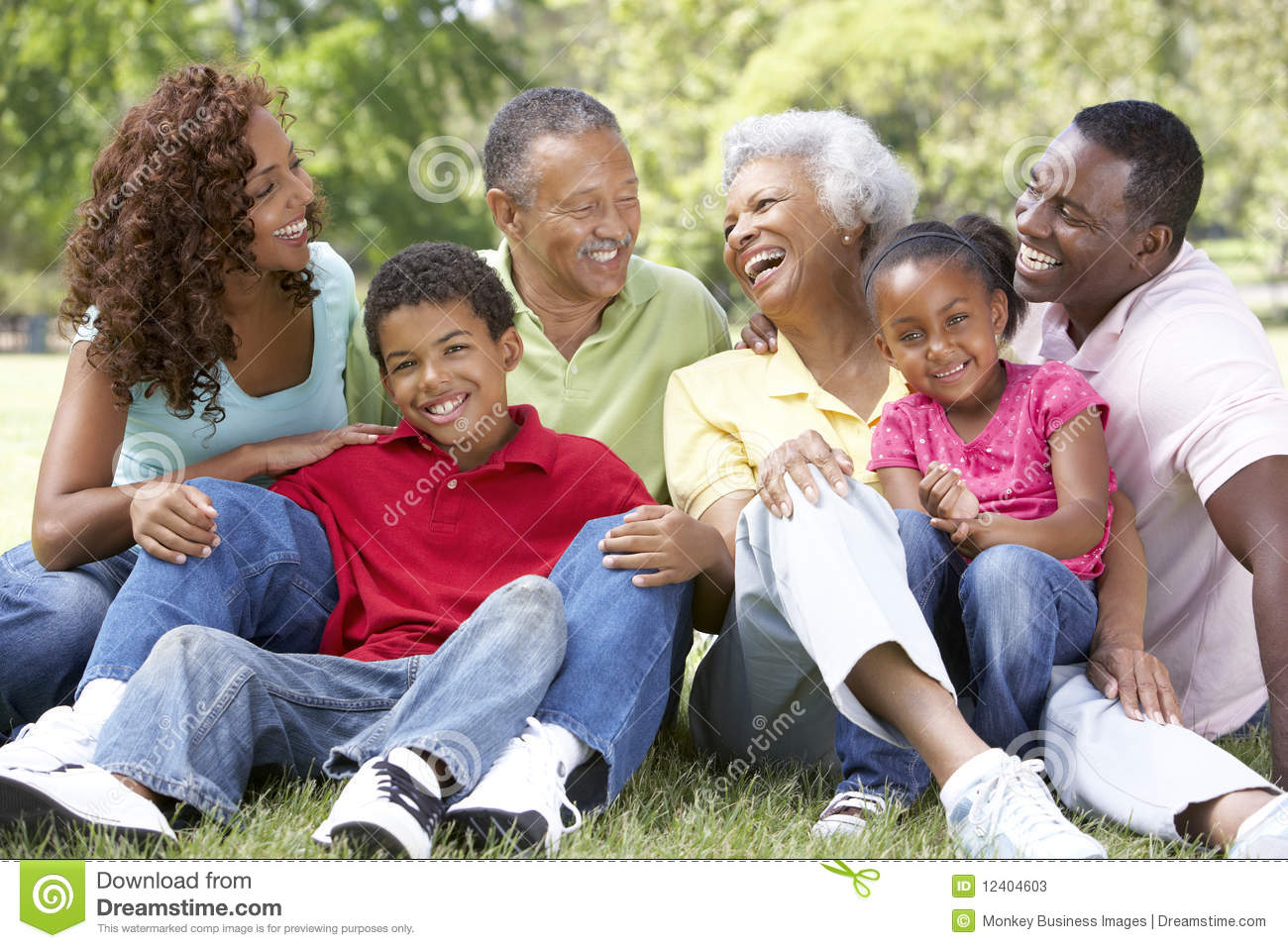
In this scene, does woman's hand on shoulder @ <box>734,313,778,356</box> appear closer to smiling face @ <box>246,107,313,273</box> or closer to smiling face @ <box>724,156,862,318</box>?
smiling face @ <box>724,156,862,318</box>

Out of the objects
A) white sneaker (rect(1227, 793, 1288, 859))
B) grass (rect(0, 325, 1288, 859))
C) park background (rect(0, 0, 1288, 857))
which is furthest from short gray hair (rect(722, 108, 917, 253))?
park background (rect(0, 0, 1288, 857))

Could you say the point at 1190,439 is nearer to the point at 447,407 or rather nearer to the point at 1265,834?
the point at 1265,834

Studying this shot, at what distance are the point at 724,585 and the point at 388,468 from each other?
0.71 meters

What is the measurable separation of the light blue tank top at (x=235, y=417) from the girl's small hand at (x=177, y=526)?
38 cm

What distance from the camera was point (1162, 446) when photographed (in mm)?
2385

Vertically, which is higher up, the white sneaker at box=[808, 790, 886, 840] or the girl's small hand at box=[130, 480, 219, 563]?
the girl's small hand at box=[130, 480, 219, 563]

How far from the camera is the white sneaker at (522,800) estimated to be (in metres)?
1.84

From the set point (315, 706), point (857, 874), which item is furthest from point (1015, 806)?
point (315, 706)

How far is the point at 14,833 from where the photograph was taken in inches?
71.4

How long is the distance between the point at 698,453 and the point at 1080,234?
0.88 metres

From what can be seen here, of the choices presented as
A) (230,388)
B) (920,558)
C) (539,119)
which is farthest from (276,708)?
(539,119)

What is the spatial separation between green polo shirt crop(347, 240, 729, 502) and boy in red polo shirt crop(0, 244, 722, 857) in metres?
0.17

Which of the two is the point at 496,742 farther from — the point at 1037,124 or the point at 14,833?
the point at 1037,124

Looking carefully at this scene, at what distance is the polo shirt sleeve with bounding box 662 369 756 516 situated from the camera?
2.60 m
